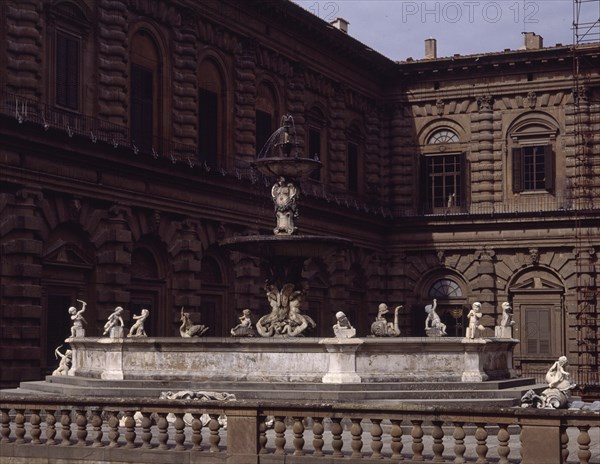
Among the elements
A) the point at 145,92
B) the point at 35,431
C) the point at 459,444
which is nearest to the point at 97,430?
the point at 35,431

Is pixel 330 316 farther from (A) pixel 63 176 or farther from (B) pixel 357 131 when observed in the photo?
(A) pixel 63 176

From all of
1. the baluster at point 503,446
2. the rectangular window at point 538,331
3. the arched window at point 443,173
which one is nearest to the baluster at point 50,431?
the baluster at point 503,446

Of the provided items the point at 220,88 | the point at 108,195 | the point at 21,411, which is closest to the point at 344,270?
the point at 220,88

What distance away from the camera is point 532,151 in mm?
48656

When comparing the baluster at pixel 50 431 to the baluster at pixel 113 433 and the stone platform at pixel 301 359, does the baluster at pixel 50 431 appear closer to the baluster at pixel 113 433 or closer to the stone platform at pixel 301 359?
the baluster at pixel 113 433

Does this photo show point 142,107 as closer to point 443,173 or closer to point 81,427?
point 443,173

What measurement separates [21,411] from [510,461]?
6.65 meters

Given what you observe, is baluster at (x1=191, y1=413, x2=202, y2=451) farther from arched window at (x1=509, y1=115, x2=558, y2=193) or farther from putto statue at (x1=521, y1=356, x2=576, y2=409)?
arched window at (x1=509, y1=115, x2=558, y2=193)

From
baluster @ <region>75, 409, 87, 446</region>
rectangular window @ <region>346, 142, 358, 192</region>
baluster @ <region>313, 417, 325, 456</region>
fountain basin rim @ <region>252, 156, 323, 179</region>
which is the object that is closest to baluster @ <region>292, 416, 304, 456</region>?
baluster @ <region>313, 417, 325, 456</region>

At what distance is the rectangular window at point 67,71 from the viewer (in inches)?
1225

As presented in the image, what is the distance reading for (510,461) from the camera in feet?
46.3

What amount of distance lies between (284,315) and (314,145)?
73.7ft

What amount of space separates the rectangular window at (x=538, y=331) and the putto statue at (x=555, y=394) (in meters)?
27.0

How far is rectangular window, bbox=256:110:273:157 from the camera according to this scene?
1632 inches
